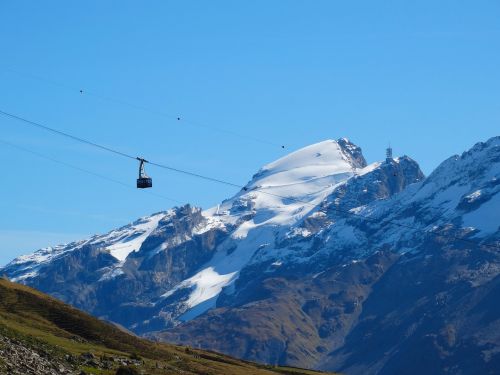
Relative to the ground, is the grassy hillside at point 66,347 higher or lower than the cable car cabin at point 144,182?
lower

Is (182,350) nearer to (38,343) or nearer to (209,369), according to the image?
(209,369)

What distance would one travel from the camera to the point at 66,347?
423ft

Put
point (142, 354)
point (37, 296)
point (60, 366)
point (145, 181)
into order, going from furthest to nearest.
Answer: point (37, 296), point (142, 354), point (145, 181), point (60, 366)

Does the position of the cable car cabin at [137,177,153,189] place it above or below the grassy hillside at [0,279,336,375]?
above

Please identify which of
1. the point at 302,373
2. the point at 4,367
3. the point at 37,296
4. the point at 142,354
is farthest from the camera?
the point at 302,373

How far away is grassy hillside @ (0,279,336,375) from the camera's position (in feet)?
347

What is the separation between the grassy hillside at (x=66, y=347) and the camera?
105869mm

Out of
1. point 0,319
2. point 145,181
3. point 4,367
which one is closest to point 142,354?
point 0,319

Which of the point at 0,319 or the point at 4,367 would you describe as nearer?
the point at 4,367

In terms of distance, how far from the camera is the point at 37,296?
166875mm

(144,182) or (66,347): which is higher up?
(144,182)

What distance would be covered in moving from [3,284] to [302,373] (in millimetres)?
55196

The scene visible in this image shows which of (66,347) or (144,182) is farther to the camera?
(66,347)

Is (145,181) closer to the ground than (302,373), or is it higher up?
higher up
